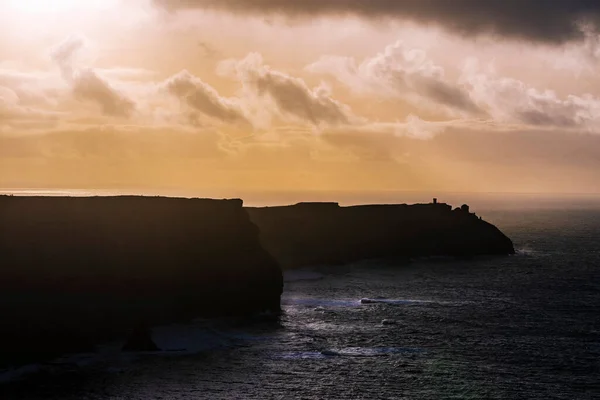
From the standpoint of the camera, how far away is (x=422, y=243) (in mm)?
156250

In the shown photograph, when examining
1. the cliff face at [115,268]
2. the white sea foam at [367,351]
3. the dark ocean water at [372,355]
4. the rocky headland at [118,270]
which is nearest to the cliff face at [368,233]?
the dark ocean water at [372,355]

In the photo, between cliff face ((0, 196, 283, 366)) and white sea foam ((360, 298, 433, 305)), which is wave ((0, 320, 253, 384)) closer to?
cliff face ((0, 196, 283, 366))

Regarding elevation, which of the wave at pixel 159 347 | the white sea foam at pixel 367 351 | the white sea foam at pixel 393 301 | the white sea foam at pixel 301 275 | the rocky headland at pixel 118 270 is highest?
the rocky headland at pixel 118 270

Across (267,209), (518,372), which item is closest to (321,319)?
(518,372)

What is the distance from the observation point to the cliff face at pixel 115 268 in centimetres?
6128

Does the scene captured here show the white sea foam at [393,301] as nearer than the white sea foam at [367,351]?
No

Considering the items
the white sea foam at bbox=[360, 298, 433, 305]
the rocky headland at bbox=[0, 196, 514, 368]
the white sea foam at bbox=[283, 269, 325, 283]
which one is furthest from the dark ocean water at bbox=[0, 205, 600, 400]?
the white sea foam at bbox=[283, 269, 325, 283]

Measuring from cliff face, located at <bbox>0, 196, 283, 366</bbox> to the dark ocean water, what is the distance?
3463mm

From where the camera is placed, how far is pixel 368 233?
15075 centimetres

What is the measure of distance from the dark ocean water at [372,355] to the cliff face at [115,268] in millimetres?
3463

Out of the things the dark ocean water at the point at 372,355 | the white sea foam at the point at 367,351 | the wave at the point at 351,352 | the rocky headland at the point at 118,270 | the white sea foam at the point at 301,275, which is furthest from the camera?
the white sea foam at the point at 301,275

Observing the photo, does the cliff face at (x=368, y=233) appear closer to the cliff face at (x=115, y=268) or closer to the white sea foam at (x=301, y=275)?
the white sea foam at (x=301, y=275)

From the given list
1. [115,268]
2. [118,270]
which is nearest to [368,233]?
[118,270]

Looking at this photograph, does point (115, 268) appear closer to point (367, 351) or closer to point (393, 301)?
point (367, 351)
